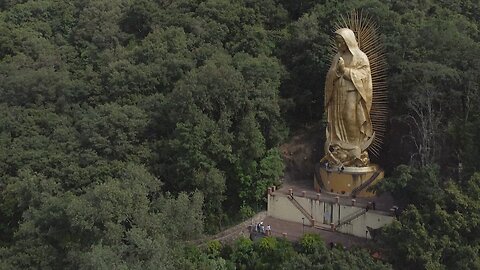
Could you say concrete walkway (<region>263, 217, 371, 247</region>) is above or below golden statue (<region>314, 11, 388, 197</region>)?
below

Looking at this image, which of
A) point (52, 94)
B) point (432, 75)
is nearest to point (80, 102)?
point (52, 94)

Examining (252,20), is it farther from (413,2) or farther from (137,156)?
(137,156)

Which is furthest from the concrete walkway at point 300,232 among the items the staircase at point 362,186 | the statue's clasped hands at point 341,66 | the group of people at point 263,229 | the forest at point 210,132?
the statue's clasped hands at point 341,66

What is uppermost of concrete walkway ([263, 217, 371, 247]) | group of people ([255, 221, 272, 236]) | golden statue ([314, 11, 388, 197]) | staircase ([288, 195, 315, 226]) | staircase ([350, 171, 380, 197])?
golden statue ([314, 11, 388, 197])

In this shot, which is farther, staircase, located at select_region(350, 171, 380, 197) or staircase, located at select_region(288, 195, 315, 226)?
staircase, located at select_region(350, 171, 380, 197)

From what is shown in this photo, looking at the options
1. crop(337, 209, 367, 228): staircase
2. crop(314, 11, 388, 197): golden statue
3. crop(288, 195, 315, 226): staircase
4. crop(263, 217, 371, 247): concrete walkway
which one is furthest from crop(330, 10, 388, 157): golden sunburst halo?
crop(263, 217, 371, 247): concrete walkway

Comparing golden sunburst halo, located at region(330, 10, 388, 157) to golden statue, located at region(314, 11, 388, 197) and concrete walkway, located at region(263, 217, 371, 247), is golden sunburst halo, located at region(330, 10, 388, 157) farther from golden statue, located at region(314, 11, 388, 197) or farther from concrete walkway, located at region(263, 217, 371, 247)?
concrete walkway, located at region(263, 217, 371, 247)
